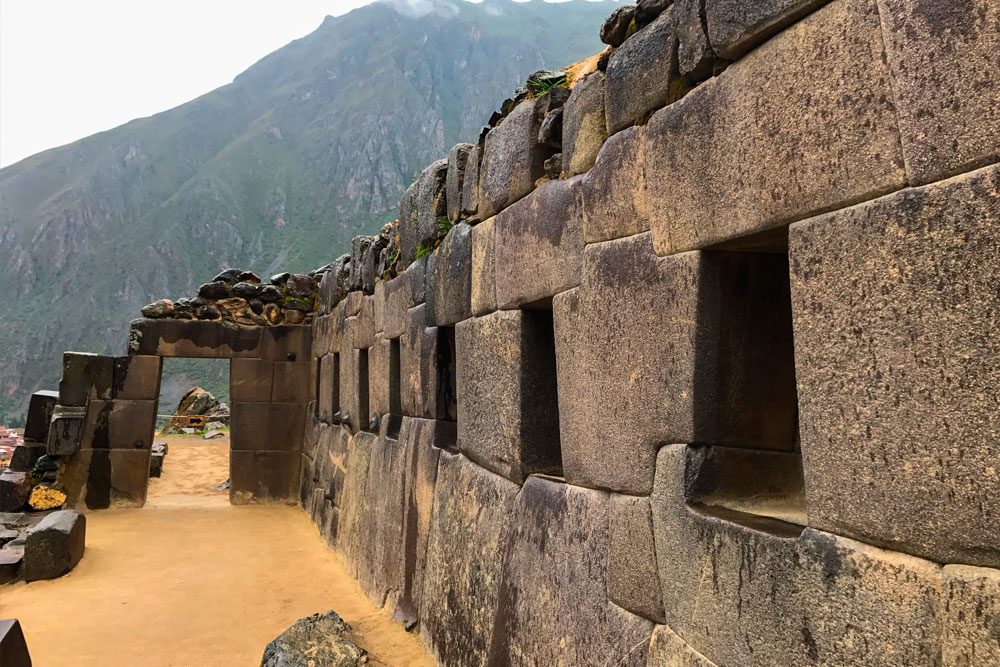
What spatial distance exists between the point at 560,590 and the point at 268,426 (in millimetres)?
8770

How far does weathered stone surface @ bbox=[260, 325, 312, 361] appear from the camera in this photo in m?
10.7

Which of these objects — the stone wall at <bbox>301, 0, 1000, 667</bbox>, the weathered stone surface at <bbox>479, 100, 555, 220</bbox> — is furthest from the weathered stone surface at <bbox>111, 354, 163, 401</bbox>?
the weathered stone surface at <bbox>479, 100, 555, 220</bbox>

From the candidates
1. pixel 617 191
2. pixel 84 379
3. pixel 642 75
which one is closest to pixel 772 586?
pixel 617 191

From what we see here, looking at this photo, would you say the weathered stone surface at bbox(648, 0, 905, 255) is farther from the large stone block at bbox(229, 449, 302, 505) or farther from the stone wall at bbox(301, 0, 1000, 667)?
the large stone block at bbox(229, 449, 302, 505)

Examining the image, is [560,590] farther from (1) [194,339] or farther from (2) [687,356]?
(1) [194,339]

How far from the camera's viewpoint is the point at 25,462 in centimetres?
962

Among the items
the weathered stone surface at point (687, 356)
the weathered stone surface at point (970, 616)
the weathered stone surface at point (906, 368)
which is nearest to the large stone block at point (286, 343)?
the weathered stone surface at point (687, 356)

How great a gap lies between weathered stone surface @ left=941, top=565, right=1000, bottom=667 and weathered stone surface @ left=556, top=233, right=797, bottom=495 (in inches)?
30.9

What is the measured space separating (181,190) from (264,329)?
54129 millimetres

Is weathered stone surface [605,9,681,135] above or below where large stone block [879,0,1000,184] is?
above

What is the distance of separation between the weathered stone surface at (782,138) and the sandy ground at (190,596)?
114 inches

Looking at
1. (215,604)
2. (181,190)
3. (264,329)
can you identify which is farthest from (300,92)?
(215,604)

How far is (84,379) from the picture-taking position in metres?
10.1

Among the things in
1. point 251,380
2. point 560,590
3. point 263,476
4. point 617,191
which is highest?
point 617,191
